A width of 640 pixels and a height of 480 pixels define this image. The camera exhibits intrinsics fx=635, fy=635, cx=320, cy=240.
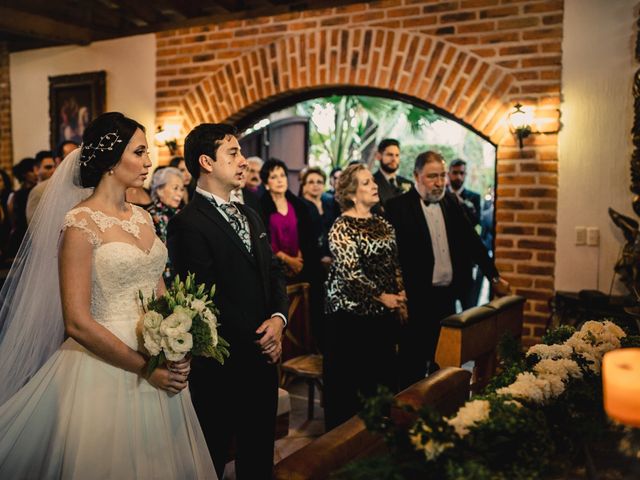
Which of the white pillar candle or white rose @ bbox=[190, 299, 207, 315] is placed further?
white rose @ bbox=[190, 299, 207, 315]

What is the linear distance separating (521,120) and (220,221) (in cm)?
301

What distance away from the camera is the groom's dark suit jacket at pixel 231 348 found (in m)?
2.52

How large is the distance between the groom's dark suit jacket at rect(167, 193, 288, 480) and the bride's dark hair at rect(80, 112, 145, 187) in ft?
1.43

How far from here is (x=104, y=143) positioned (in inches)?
86.6

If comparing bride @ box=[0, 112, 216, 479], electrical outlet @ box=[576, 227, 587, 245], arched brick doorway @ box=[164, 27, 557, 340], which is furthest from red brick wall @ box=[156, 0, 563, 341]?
bride @ box=[0, 112, 216, 479]

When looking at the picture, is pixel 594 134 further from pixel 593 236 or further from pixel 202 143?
pixel 202 143

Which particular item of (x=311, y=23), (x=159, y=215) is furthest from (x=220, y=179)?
(x=311, y=23)

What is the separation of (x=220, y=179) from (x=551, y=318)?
315cm

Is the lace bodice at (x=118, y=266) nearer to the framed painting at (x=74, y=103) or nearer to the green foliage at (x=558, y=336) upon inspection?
the green foliage at (x=558, y=336)

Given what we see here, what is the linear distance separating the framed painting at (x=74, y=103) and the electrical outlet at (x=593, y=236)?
5.09 m

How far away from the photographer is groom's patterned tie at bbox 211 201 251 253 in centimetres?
261

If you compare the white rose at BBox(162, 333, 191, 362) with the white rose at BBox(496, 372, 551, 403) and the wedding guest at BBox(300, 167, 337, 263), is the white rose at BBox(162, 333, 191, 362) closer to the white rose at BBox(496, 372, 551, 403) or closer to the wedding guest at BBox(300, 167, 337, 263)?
the white rose at BBox(496, 372, 551, 403)

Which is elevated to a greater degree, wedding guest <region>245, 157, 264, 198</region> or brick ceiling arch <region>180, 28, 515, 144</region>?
brick ceiling arch <region>180, 28, 515, 144</region>

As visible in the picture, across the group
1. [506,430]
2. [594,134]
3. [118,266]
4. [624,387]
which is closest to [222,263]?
[118,266]
